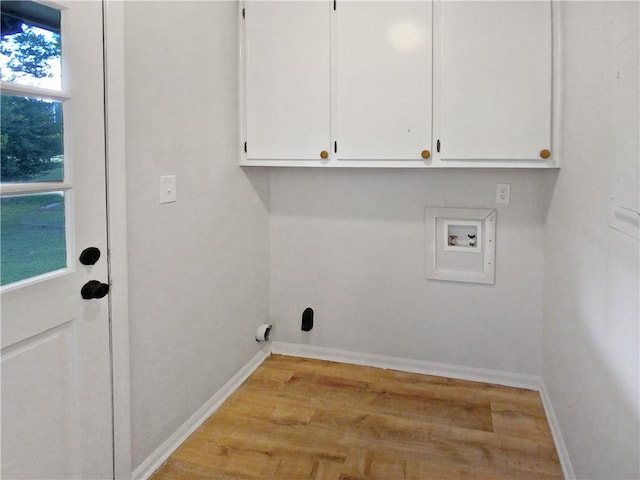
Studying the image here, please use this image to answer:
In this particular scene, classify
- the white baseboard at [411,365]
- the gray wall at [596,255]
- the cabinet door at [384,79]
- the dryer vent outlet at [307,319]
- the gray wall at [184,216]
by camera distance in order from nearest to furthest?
the gray wall at [596,255]
the gray wall at [184,216]
the cabinet door at [384,79]
the white baseboard at [411,365]
the dryer vent outlet at [307,319]

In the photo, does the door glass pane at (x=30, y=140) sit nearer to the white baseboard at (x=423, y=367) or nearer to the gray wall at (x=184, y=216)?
the gray wall at (x=184, y=216)

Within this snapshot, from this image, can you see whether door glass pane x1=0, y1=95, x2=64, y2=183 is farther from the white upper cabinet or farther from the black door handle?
the white upper cabinet

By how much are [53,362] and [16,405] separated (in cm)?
15

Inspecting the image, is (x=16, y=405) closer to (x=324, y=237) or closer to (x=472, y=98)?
(x=324, y=237)

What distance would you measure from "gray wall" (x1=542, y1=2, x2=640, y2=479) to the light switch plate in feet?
5.19

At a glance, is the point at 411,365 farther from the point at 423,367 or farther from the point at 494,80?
the point at 494,80

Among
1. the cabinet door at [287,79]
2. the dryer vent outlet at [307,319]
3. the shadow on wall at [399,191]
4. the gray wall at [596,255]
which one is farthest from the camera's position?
the dryer vent outlet at [307,319]

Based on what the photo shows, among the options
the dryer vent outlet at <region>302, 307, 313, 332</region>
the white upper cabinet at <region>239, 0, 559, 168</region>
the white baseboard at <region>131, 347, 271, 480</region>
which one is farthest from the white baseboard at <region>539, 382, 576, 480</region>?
the white baseboard at <region>131, 347, 271, 480</region>

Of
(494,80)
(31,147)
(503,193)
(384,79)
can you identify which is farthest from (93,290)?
(503,193)

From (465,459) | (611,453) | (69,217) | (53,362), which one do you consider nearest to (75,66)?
(69,217)

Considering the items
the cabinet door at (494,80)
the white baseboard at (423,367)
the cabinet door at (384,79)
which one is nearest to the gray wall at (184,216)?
the white baseboard at (423,367)

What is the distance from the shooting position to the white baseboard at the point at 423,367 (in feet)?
8.53

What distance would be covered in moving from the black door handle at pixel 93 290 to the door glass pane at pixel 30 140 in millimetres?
349

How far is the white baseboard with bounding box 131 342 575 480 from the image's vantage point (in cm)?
196
